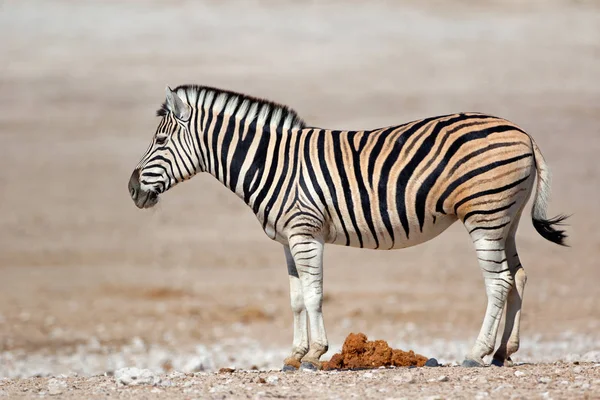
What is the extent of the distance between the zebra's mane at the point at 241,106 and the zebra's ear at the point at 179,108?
0.31 feet

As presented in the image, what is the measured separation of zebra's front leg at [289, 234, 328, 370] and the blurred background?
9.53ft

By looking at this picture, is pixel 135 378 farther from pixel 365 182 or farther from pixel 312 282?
pixel 365 182

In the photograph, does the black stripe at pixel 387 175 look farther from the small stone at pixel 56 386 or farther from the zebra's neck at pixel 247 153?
the small stone at pixel 56 386

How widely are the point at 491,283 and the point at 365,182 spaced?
145 centimetres

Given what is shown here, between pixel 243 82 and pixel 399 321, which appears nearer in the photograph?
pixel 399 321

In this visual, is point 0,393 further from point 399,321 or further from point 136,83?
point 136,83

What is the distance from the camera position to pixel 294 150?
30.2 ft

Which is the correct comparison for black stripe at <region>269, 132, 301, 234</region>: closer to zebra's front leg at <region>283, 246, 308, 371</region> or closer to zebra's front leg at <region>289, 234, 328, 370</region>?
zebra's front leg at <region>289, 234, 328, 370</region>

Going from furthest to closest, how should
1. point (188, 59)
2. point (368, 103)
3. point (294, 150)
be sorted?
point (188, 59)
point (368, 103)
point (294, 150)

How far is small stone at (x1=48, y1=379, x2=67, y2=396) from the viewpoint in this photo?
8016 mm

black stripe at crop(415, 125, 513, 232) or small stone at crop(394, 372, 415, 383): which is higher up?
black stripe at crop(415, 125, 513, 232)

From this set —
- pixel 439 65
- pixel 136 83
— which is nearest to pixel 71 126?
pixel 136 83

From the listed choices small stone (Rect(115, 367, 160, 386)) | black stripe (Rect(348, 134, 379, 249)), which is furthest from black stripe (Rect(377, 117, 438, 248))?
small stone (Rect(115, 367, 160, 386))

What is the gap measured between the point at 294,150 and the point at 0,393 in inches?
133
